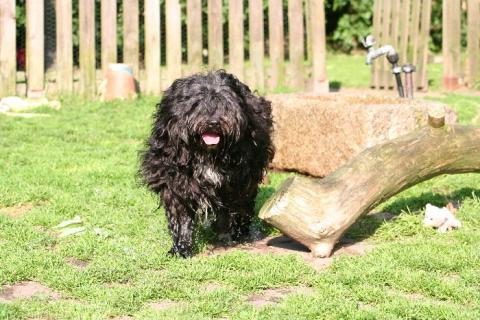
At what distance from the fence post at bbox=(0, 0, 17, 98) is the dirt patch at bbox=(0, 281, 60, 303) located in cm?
739

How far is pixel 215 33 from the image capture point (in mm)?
12195

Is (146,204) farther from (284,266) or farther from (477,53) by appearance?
(477,53)

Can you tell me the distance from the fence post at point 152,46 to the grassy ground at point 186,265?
4.39 metres

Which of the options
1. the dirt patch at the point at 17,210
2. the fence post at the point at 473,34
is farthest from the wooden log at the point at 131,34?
the dirt patch at the point at 17,210

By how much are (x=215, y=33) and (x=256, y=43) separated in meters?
0.66

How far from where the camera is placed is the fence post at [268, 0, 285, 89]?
480 inches

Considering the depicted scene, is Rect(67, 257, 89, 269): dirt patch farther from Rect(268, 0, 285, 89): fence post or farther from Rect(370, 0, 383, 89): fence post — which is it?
Answer: Rect(370, 0, 383, 89): fence post

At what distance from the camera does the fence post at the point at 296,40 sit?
40.3ft

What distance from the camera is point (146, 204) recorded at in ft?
22.5

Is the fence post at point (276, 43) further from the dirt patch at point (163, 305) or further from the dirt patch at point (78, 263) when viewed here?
the dirt patch at point (163, 305)

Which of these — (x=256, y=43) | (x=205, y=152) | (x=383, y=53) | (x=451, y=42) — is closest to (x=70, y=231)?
(x=205, y=152)

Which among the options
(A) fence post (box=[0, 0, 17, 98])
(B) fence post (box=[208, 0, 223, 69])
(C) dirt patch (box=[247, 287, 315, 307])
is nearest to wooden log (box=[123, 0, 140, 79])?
(B) fence post (box=[208, 0, 223, 69])

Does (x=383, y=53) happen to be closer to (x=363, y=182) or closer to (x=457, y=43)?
(x=363, y=182)

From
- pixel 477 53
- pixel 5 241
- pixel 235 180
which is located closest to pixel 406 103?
pixel 235 180
